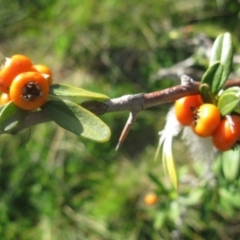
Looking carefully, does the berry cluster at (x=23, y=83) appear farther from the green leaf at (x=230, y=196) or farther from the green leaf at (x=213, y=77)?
the green leaf at (x=230, y=196)

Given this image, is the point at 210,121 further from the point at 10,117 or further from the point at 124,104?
the point at 10,117

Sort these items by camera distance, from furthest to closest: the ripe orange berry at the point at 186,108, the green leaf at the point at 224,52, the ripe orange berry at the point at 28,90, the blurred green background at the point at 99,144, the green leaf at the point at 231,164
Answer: the blurred green background at the point at 99,144 < the green leaf at the point at 231,164 < the green leaf at the point at 224,52 < the ripe orange berry at the point at 186,108 < the ripe orange berry at the point at 28,90

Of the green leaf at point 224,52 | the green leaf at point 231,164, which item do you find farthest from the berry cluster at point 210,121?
the green leaf at point 231,164

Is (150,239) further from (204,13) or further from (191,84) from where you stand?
(191,84)

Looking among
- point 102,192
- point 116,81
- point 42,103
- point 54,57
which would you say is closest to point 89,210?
point 102,192

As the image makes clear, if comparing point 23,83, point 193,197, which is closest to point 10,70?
point 23,83

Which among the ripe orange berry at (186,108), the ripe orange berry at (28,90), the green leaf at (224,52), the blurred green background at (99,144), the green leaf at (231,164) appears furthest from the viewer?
the blurred green background at (99,144)

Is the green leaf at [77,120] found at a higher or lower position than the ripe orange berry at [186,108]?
higher
